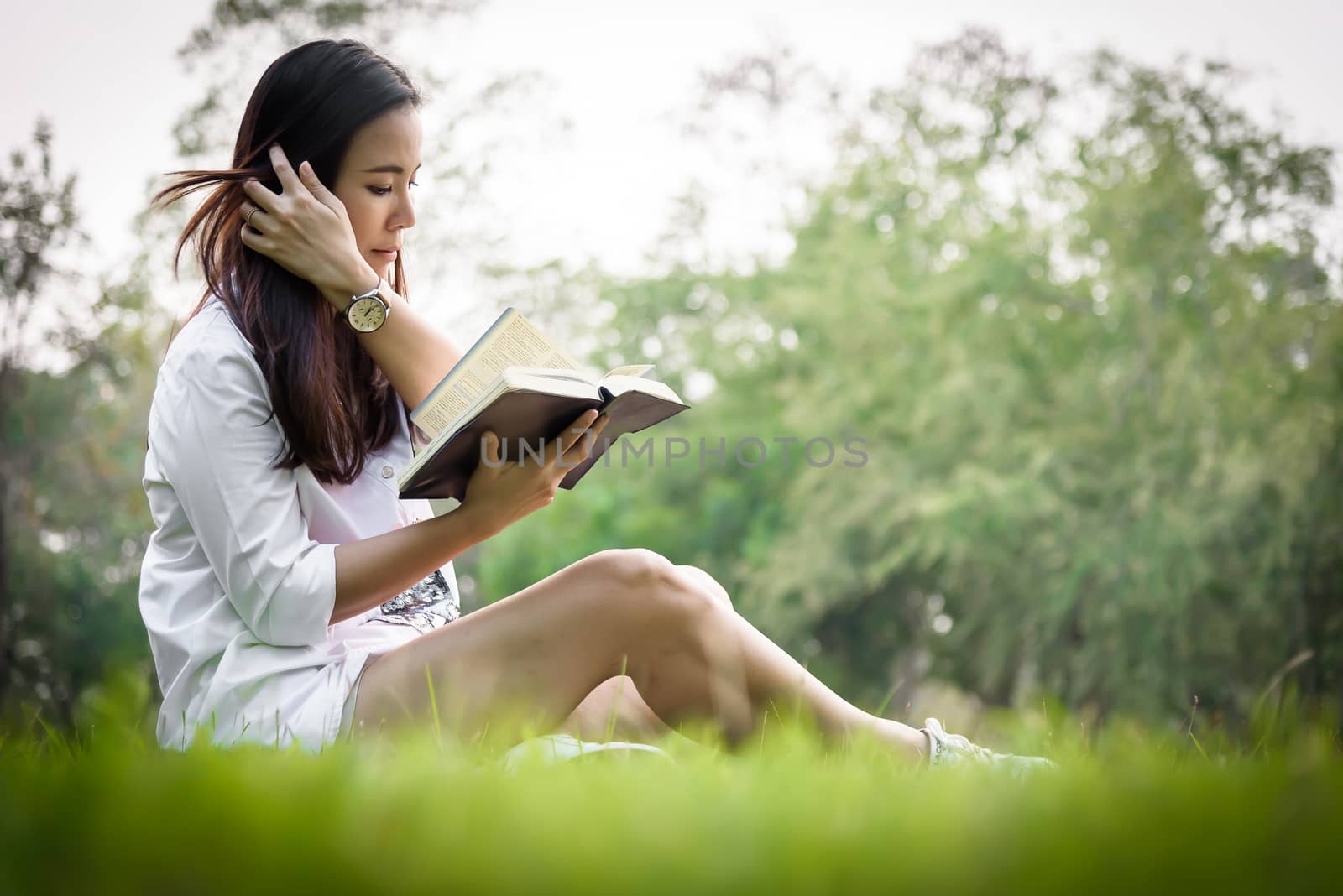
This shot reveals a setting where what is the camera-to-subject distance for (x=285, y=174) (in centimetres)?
240

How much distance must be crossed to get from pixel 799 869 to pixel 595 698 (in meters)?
1.76

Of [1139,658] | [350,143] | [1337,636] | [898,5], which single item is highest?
[898,5]

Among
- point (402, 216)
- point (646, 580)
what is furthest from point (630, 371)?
point (402, 216)

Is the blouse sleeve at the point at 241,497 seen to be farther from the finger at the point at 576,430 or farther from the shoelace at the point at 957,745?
the shoelace at the point at 957,745

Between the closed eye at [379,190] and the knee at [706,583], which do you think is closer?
the knee at [706,583]

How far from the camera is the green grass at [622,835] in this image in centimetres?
77

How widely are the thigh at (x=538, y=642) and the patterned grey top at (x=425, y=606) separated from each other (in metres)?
0.36

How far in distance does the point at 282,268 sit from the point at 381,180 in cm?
29

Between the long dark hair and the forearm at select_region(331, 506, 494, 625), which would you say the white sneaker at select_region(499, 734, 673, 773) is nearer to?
the forearm at select_region(331, 506, 494, 625)

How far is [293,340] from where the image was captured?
2330mm

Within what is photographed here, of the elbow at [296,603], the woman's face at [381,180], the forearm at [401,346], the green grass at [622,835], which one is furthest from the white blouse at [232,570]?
the green grass at [622,835]

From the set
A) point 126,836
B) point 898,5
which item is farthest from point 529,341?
point 898,5

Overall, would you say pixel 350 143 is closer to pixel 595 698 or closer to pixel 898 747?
pixel 595 698

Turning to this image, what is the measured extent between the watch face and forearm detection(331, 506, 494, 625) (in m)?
0.45
